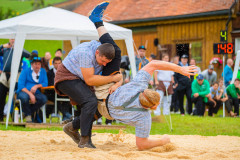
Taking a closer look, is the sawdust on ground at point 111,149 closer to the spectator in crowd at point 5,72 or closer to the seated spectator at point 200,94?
the spectator in crowd at point 5,72

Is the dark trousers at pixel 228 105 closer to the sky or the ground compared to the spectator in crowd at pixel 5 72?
closer to the ground

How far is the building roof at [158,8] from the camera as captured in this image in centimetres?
1746

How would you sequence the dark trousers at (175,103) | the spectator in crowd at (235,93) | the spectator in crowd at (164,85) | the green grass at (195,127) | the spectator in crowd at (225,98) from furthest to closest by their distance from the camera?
the dark trousers at (175,103), the spectator in crowd at (235,93), the spectator in crowd at (225,98), the spectator in crowd at (164,85), the green grass at (195,127)

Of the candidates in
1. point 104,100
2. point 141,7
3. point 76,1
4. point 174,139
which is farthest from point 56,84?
point 76,1

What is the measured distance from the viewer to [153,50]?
66.2ft

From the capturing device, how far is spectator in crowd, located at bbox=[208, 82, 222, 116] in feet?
A: 39.1

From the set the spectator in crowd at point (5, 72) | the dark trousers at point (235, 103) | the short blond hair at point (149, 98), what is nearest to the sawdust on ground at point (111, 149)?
the short blond hair at point (149, 98)

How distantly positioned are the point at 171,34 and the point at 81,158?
15.5m

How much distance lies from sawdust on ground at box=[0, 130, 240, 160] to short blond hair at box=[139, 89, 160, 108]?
0.62m

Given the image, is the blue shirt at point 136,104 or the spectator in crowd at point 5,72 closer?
the blue shirt at point 136,104

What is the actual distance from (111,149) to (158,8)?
597 inches

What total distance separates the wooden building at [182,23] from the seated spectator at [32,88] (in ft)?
24.8

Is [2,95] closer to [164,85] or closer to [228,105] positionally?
[164,85]

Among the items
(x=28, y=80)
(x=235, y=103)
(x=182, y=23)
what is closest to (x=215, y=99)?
(x=235, y=103)
